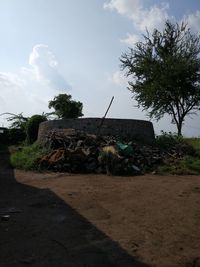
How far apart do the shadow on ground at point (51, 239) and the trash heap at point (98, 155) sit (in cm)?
410

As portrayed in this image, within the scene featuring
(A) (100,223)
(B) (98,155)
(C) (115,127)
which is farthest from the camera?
(C) (115,127)

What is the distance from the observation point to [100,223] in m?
6.60

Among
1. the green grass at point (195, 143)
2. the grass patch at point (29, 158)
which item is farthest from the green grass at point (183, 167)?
the grass patch at point (29, 158)

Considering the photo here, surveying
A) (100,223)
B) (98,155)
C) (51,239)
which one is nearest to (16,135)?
(98,155)

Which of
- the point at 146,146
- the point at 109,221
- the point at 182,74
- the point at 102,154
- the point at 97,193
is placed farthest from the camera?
the point at 182,74

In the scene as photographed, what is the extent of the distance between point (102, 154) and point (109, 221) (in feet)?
19.3

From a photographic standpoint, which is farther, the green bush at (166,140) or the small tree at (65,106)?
the small tree at (65,106)

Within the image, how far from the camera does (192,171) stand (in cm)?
1266

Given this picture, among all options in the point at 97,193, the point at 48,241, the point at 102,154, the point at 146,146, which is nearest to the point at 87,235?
the point at 48,241

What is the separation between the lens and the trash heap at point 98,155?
12.4m

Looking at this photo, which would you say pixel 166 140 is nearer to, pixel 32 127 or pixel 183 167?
pixel 183 167

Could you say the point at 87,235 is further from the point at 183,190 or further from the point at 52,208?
the point at 183,190

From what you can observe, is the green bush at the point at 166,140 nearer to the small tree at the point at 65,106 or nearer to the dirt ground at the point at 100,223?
the dirt ground at the point at 100,223

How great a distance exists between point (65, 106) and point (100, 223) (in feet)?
73.2
